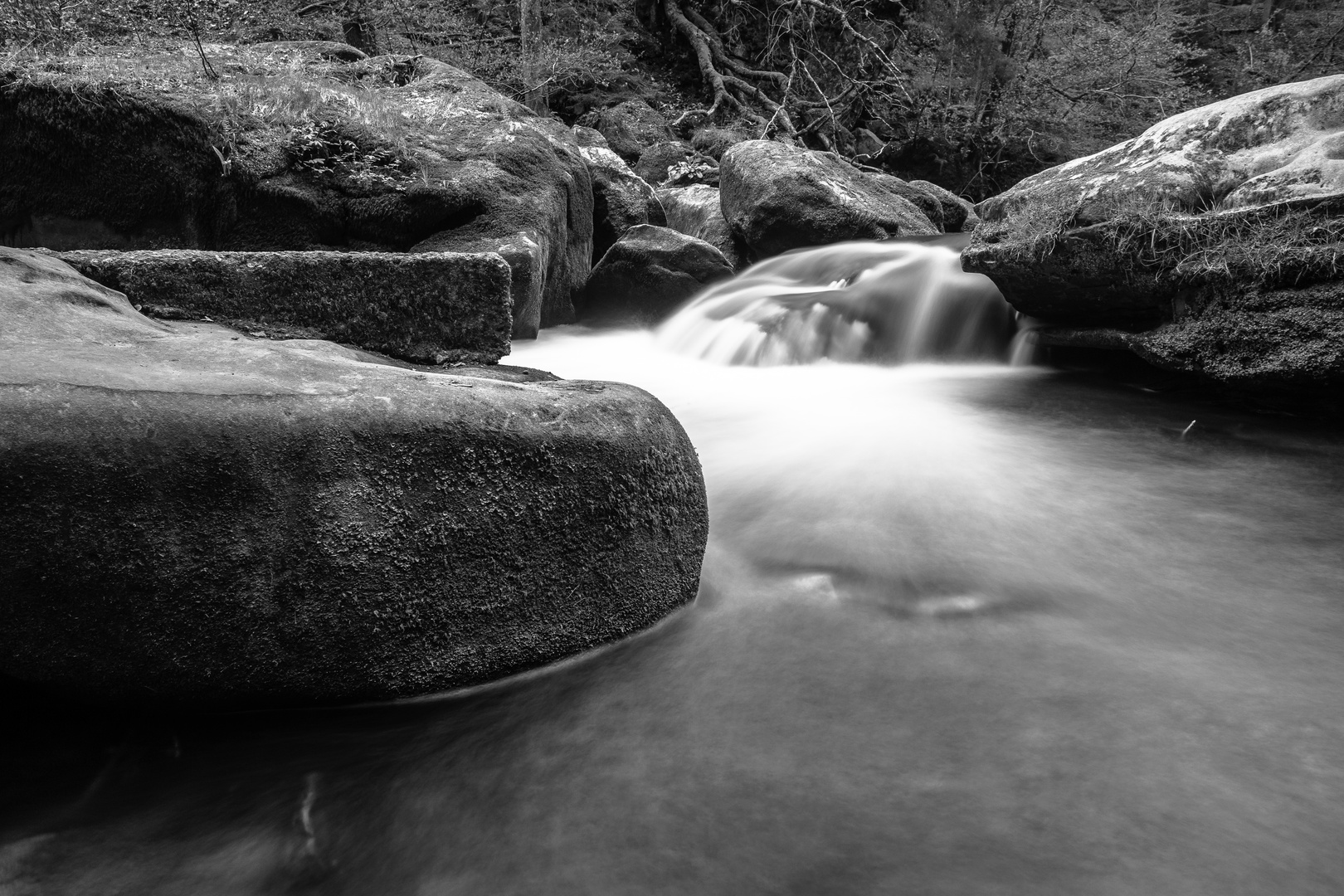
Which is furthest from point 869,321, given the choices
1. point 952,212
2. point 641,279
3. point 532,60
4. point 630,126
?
point 532,60

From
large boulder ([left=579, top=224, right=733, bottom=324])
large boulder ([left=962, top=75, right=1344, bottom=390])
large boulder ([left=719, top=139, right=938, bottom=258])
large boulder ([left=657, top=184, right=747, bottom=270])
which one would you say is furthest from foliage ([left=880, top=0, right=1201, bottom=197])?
large boulder ([left=962, top=75, right=1344, bottom=390])

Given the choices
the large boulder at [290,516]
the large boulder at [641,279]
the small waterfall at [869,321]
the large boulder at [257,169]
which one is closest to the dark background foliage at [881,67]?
the large boulder at [641,279]

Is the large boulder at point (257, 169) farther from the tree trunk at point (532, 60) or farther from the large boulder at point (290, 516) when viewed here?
the tree trunk at point (532, 60)

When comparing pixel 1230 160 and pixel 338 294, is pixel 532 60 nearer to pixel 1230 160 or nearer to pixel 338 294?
pixel 1230 160

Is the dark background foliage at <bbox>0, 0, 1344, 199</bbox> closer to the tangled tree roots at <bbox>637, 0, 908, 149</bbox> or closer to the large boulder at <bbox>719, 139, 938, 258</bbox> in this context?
the tangled tree roots at <bbox>637, 0, 908, 149</bbox>

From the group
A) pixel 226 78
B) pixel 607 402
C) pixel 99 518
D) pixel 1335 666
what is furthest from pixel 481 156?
pixel 1335 666

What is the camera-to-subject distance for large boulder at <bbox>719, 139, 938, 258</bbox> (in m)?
9.93

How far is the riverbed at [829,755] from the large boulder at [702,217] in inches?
307

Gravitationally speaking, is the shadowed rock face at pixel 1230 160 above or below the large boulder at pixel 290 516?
above

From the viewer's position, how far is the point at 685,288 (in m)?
8.62

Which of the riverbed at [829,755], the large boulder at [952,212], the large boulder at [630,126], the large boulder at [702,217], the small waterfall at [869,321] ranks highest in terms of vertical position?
the large boulder at [630,126]

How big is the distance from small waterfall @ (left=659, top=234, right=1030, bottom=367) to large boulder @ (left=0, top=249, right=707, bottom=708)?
4851 mm

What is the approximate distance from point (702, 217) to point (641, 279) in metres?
3.53

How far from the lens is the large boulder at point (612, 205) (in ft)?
30.3
